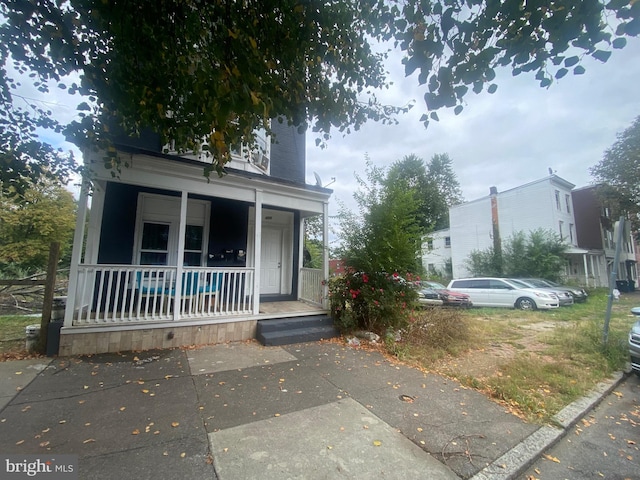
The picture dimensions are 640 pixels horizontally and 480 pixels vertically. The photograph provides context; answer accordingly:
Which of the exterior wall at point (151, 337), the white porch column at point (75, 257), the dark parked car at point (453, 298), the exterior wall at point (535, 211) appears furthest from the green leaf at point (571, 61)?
the exterior wall at point (535, 211)

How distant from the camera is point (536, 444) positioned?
256cm

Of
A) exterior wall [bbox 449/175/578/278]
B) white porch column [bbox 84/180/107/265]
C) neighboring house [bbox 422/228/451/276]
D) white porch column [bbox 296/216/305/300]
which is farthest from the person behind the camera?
neighboring house [bbox 422/228/451/276]

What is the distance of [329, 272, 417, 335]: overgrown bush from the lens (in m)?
6.00

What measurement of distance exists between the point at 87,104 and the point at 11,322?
673 centimetres

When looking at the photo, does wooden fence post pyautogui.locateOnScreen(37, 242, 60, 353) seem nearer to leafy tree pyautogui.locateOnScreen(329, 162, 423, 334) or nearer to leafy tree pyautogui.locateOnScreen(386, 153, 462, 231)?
leafy tree pyautogui.locateOnScreen(329, 162, 423, 334)

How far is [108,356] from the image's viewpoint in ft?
14.8

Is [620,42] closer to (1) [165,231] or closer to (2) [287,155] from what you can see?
(2) [287,155]

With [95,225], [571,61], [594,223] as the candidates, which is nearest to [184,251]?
[95,225]

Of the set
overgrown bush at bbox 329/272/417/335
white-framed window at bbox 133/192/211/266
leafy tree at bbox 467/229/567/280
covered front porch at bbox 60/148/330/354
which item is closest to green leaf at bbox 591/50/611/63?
overgrown bush at bbox 329/272/417/335

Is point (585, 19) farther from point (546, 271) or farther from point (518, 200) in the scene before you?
point (518, 200)

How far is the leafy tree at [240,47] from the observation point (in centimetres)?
248

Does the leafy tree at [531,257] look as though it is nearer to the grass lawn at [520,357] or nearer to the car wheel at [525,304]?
the car wheel at [525,304]

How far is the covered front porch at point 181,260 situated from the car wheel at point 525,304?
9711 mm

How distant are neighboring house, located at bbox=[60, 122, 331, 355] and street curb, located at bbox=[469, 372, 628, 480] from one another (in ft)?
14.4
